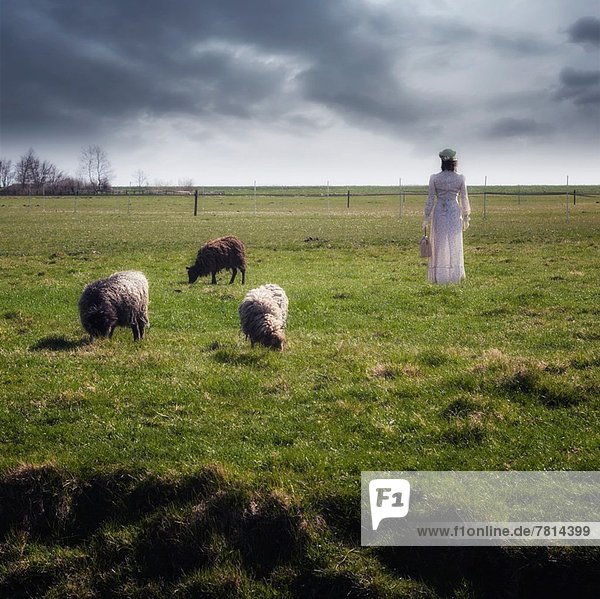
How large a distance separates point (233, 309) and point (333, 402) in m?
7.34

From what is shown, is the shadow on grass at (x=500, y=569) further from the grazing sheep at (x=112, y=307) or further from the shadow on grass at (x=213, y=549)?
the grazing sheep at (x=112, y=307)

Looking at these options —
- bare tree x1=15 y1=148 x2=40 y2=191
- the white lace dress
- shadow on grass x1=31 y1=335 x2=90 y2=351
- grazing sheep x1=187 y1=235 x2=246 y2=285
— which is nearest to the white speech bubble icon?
shadow on grass x1=31 y1=335 x2=90 y2=351

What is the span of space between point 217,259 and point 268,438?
13.6 meters

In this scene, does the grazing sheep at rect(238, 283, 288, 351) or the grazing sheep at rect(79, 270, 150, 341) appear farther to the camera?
the grazing sheep at rect(79, 270, 150, 341)

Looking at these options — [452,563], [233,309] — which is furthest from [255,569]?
[233,309]

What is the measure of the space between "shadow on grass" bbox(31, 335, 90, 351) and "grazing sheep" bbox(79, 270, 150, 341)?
283 mm

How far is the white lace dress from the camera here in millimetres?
16938

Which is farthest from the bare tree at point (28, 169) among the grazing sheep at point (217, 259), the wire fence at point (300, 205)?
the grazing sheep at point (217, 259)

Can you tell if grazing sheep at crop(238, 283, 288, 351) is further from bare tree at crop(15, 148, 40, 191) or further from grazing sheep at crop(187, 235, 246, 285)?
bare tree at crop(15, 148, 40, 191)

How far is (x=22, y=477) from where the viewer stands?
6.81m

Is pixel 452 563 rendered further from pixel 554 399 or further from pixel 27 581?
pixel 27 581

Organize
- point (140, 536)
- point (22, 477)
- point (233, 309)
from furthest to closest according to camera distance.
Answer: point (233, 309) < point (22, 477) < point (140, 536)

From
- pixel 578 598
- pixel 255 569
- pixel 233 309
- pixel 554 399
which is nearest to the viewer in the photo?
pixel 578 598

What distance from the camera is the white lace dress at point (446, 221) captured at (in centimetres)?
1694
